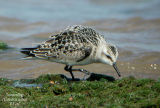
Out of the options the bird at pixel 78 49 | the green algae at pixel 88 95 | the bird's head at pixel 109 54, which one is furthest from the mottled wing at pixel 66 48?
the green algae at pixel 88 95

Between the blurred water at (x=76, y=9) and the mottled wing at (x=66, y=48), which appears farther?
the blurred water at (x=76, y=9)

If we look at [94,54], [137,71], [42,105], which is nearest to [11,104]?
[42,105]

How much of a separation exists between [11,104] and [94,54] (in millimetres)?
2971

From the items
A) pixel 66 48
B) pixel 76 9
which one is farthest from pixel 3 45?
pixel 76 9

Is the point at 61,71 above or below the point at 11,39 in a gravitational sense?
below

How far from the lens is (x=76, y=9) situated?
2050 centimetres

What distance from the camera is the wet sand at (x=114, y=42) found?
967 centimetres

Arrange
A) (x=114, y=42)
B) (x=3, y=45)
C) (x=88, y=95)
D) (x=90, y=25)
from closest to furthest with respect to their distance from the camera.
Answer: (x=88, y=95) < (x=3, y=45) < (x=114, y=42) < (x=90, y=25)

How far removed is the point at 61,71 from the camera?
32.2ft

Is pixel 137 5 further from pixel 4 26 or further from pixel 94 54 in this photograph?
pixel 94 54

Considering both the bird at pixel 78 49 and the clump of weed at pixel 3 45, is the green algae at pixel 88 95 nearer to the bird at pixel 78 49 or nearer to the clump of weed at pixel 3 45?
the bird at pixel 78 49

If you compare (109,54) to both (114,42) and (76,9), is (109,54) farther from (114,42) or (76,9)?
(76,9)

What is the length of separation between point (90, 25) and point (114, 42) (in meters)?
3.92

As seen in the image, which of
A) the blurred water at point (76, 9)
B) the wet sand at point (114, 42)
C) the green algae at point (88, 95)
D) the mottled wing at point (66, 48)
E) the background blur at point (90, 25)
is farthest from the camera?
the blurred water at point (76, 9)
